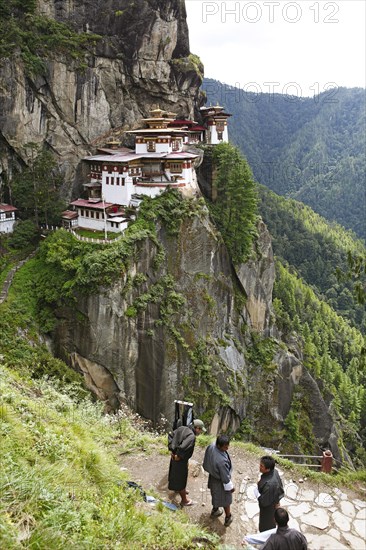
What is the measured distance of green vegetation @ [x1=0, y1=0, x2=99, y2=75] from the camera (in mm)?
35562

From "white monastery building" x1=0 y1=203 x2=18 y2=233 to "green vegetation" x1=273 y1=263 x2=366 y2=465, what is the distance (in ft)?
90.5

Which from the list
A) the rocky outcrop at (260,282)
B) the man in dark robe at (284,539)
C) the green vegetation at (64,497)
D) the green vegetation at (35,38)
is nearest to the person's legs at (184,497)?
the green vegetation at (64,497)

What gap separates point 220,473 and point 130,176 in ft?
95.8

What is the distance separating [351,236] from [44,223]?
427 ft

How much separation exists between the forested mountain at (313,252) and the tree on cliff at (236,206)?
224 ft

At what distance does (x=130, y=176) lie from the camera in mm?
35250

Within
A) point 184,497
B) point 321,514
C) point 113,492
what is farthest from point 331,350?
point 113,492

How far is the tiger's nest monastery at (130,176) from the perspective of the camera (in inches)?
1342

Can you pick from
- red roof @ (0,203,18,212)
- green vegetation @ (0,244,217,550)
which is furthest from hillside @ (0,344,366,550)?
red roof @ (0,203,18,212)

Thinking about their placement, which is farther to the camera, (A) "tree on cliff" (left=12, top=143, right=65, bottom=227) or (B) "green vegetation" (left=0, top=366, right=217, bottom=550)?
(A) "tree on cliff" (left=12, top=143, right=65, bottom=227)

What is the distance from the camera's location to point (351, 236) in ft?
488

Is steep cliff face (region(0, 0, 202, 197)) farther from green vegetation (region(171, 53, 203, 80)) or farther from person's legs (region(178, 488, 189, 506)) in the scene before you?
person's legs (region(178, 488, 189, 506))

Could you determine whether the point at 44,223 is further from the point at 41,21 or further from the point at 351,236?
the point at 351,236

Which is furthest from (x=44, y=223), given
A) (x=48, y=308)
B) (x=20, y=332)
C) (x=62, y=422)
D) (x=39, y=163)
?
(x=62, y=422)
